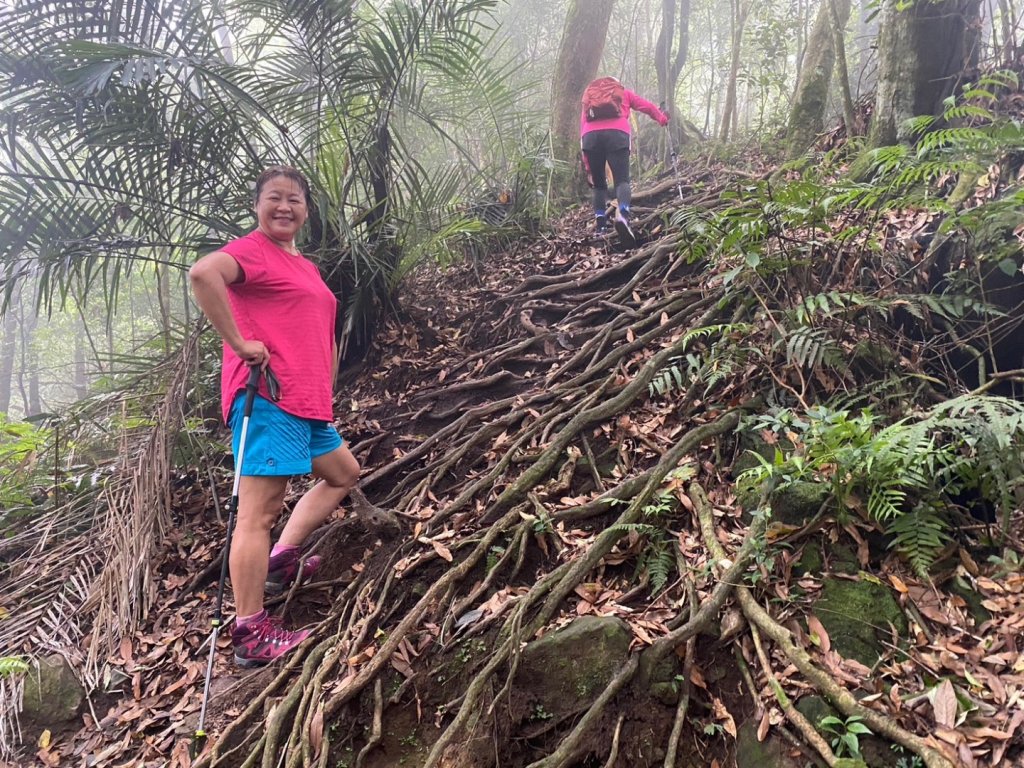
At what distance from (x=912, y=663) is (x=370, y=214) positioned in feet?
13.7

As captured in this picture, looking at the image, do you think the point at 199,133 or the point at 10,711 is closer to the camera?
the point at 10,711

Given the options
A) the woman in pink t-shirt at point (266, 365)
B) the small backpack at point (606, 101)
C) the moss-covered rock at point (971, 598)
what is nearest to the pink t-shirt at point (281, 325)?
the woman in pink t-shirt at point (266, 365)

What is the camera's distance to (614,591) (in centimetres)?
243

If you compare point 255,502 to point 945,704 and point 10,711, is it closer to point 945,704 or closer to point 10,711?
point 10,711

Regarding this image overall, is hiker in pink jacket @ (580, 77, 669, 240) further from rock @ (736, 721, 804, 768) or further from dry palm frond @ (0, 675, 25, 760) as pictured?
dry palm frond @ (0, 675, 25, 760)

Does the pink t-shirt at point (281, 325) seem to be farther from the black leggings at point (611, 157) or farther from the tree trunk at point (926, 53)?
the tree trunk at point (926, 53)

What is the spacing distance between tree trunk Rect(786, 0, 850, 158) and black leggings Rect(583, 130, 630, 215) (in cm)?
169

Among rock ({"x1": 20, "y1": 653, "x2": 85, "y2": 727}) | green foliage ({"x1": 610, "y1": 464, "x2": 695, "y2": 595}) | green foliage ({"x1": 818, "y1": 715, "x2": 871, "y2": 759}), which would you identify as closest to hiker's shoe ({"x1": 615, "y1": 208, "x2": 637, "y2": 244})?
green foliage ({"x1": 610, "y1": 464, "x2": 695, "y2": 595})

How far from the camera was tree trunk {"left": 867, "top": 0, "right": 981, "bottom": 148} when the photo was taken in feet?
12.7

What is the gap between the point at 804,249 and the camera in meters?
3.15

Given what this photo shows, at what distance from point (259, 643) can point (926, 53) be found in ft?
16.5

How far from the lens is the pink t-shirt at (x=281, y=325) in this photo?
2.55 meters

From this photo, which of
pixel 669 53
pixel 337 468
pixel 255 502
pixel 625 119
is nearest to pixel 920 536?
pixel 337 468

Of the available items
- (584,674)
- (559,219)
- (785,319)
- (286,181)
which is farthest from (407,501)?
(559,219)
